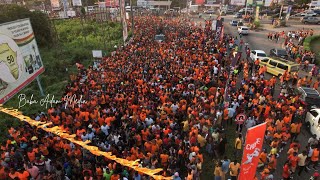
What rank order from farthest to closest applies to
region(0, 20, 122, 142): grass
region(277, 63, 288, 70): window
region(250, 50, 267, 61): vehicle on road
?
1. region(250, 50, 267, 61): vehicle on road
2. region(277, 63, 288, 70): window
3. region(0, 20, 122, 142): grass

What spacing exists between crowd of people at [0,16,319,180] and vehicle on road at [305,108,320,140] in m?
0.50

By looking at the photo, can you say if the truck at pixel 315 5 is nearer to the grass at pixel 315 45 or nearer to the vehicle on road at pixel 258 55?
the grass at pixel 315 45

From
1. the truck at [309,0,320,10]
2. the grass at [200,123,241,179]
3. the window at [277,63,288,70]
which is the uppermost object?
the truck at [309,0,320,10]

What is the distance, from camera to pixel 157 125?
36.1 ft

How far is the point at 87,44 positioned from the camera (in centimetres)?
2958

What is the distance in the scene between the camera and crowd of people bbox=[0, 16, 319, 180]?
9.09m

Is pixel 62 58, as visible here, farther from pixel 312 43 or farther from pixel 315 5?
pixel 315 5

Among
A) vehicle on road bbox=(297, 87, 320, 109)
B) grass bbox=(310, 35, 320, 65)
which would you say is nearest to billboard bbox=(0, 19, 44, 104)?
vehicle on road bbox=(297, 87, 320, 109)

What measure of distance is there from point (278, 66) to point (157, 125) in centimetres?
1282

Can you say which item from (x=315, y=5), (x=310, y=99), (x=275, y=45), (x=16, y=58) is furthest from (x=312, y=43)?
(x=16, y=58)

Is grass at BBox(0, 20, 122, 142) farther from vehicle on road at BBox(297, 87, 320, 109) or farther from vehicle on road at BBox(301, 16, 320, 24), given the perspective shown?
vehicle on road at BBox(301, 16, 320, 24)

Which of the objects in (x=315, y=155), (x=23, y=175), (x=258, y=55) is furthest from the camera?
(x=258, y=55)

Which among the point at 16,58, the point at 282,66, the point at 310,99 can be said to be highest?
the point at 16,58

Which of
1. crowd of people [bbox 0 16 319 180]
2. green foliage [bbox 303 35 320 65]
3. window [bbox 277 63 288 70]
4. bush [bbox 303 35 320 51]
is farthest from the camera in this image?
green foliage [bbox 303 35 320 65]
